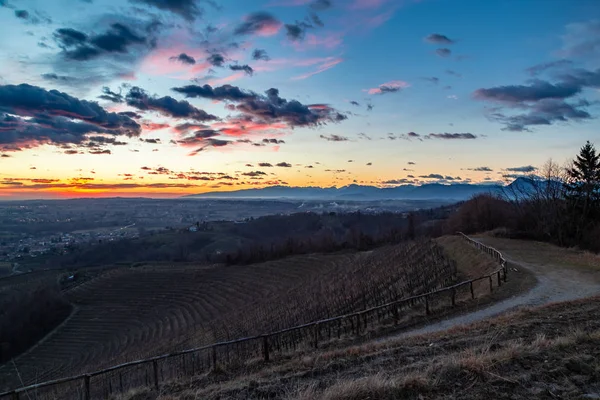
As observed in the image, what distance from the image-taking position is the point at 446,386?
6.58 m

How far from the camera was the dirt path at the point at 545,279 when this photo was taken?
55.3 ft

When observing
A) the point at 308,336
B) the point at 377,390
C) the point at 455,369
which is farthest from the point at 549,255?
the point at 377,390

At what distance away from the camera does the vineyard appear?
34094 millimetres

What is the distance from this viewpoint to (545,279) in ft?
79.8

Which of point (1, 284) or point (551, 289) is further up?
point (551, 289)

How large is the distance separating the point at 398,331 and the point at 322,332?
6638 millimetres

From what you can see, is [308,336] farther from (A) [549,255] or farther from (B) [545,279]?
(A) [549,255]

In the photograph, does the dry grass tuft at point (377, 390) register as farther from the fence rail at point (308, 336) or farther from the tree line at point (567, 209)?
the tree line at point (567, 209)

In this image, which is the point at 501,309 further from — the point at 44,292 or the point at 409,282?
the point at 44,292

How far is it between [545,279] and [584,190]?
30326mm

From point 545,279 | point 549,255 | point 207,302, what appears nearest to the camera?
point 545,279

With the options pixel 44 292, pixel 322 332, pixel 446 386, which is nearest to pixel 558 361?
pixel 446 386

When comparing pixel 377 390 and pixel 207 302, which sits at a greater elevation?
pixel 377 390

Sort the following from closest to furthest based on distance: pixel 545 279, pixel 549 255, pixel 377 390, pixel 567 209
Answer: pixel 377 390 → pixel 545 279 → pixel 549 255 → pixel 567 209
